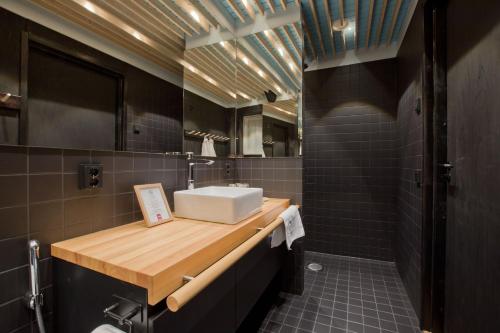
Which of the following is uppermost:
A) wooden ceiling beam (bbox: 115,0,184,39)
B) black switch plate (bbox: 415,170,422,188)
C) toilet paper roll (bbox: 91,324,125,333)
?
wooden ceiling beam (bbox: 115,0,184,39)

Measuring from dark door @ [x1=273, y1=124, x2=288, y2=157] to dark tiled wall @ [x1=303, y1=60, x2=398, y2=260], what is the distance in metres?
1.03

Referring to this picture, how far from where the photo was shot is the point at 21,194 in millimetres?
836

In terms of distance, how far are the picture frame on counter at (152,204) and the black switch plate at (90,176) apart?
20cm

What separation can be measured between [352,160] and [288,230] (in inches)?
68.8

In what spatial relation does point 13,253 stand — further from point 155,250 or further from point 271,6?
point 271,6

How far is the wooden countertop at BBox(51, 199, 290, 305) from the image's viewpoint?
711mm

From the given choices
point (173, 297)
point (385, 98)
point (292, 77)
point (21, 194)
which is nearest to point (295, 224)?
point (173, 297)

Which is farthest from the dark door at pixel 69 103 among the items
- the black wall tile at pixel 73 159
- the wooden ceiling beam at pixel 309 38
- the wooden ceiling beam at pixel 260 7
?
the wooden ceiling beam at pixel 309 38

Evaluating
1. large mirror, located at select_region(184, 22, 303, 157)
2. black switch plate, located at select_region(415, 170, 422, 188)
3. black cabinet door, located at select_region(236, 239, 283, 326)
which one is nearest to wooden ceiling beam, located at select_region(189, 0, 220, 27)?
large mirror, located at select_region(184, 22, 303, 157)

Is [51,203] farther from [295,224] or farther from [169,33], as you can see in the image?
[295,224]

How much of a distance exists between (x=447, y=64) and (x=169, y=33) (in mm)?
2001

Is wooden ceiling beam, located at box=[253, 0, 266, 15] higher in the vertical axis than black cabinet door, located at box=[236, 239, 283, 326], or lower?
higher

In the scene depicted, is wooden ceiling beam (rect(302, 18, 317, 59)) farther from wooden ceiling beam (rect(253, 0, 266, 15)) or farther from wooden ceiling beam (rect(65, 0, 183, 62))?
wooden ceiling beam (rect(65, 0, 183, 62))

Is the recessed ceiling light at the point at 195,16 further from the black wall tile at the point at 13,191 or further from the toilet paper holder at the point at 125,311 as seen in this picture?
the toilet paper holder at the point at 125,311
